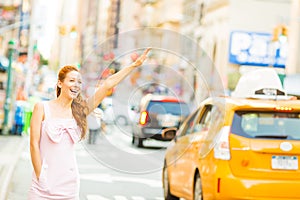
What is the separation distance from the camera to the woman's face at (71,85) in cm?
644

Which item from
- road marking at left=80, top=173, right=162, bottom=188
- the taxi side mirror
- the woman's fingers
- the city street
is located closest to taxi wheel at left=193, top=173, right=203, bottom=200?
the city street

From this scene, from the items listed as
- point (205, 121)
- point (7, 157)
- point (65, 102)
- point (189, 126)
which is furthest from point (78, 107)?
point (7, 157)

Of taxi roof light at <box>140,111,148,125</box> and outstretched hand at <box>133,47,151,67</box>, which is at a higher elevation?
outstretched hand at <box>133,47,151,67</box>

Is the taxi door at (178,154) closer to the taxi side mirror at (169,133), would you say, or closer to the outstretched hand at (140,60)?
the taxi side mirror at (169,133)

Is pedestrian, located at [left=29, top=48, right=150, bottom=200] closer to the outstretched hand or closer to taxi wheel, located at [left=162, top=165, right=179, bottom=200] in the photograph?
the outstretched hand

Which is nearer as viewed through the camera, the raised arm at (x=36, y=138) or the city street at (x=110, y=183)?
the raised arm at (x=36, y=138)

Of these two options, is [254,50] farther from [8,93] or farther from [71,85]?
[71,85]

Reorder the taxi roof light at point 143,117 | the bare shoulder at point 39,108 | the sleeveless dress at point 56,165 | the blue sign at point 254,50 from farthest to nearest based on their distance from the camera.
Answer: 1. the blue sign at point 254,50
2. the taxi roof light at point 143,117
3. the bare shoulder at point 39,108
4. the sleeveless dress at point 56,165

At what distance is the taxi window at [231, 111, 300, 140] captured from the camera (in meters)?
10.8

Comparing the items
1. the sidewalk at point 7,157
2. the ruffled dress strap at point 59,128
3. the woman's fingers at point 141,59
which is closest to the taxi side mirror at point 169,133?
the sidewalk at point 7,157

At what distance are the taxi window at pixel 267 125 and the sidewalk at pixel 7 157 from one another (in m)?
3.93

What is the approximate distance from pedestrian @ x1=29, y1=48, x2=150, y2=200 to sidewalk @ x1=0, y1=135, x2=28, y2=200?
273 inches

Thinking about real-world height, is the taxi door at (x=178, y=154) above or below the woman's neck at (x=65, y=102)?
below

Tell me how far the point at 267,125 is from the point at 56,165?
495 centimetres
